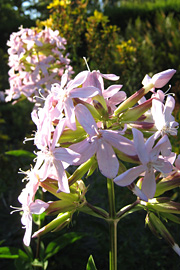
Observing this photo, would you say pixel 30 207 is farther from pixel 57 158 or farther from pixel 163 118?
pixel 163 118

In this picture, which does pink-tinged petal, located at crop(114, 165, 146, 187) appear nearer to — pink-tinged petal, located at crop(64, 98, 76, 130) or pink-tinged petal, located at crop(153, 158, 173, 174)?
pink-tinged petal, located at crop(153, 158, 173, 174)

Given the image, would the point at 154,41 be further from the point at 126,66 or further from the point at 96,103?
the point at 96,103

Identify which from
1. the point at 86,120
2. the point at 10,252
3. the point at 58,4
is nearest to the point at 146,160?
the point at 86,120

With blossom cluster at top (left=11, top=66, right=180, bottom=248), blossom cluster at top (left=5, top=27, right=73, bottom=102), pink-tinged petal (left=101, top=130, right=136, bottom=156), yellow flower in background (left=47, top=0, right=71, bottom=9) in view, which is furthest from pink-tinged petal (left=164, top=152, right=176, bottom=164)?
yellow flower in background (left=47, top=0, right=71, bottom=9)

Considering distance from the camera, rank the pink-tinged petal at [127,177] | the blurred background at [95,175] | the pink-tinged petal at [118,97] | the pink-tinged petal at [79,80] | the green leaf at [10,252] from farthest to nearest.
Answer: the blurred background at [95,175], the green leaf at [10,252], the pink-tinged petal at [118,97], the pink-tinged petal at [79,80], the pink-tinged petal at [127,177]

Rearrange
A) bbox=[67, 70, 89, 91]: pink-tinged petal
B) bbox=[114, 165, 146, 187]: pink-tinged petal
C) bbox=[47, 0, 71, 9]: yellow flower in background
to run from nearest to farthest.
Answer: bbox=[114, 165, 146, 187]: pink-tinged petal → bbox=[67, 70, 89, 91]: pink-tinged petal → bbox=[47, 0, 71, 9]: yellow flower in background

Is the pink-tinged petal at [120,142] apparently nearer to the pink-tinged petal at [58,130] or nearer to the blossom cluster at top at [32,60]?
the pink-tinged petal at [58,130]

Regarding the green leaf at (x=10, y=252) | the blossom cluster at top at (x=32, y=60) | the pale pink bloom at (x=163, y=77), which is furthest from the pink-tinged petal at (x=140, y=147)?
the blossom cluster at top at (x=32, y=60)
